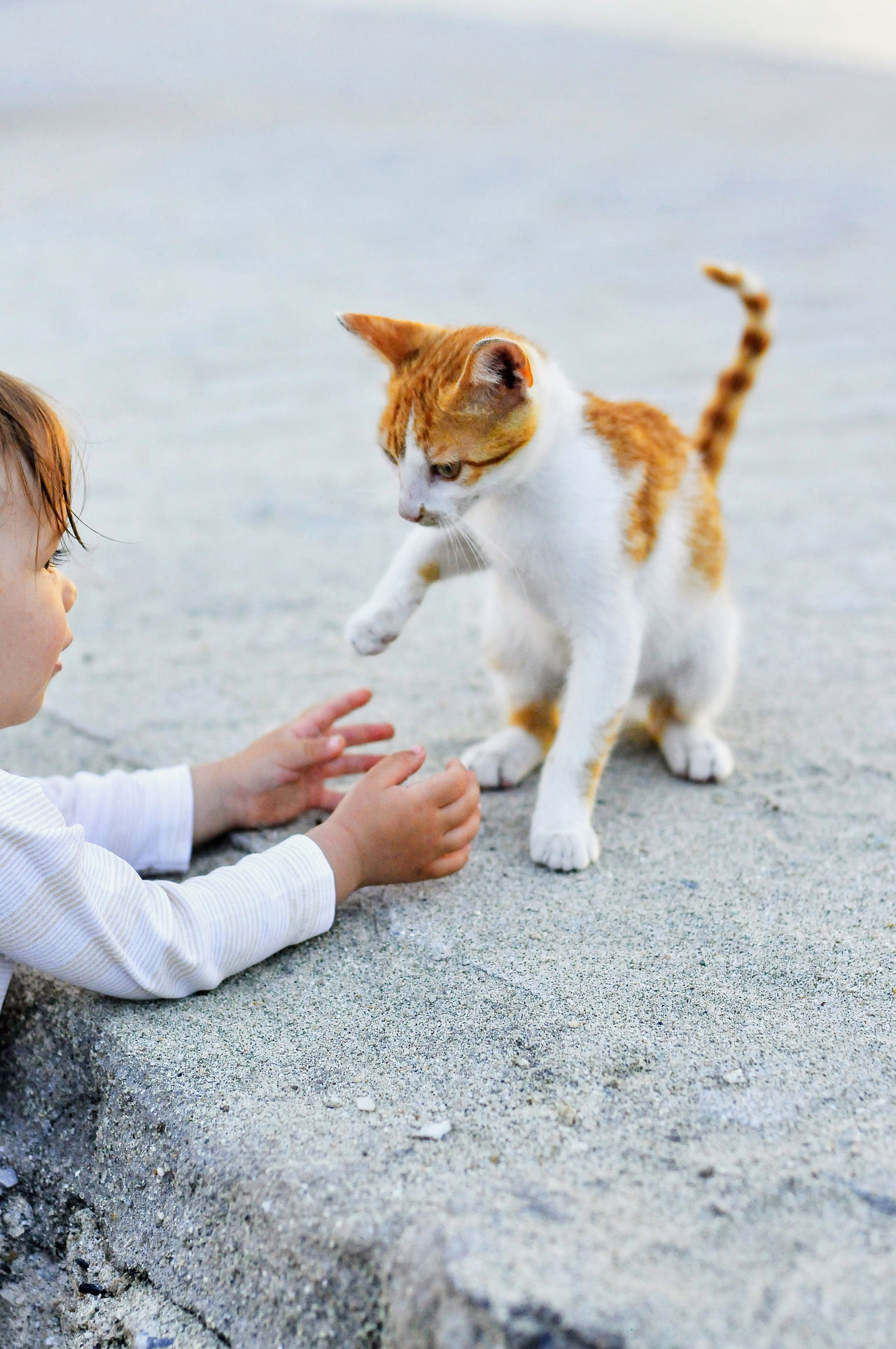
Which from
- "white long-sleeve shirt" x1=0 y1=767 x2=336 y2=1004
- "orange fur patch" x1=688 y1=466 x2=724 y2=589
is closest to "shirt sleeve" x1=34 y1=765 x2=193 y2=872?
"white long-sleeve shirt" x1=0 y1=767 x2=336 y2=1004

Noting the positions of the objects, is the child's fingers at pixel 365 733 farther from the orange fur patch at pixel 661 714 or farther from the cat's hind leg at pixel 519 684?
the orange fur patch at pixel 661 714

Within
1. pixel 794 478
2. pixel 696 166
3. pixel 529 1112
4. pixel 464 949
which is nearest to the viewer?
pixel 529 1112

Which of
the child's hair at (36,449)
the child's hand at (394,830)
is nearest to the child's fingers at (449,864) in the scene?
the child's hand at (394,830)

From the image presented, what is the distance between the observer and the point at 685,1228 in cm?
107

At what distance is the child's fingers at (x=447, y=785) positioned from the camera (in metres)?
1.61

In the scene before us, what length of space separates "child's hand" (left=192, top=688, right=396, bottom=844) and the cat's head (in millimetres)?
375

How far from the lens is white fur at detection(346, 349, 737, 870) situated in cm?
173

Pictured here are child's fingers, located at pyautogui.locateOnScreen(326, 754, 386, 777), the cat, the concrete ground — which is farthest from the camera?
child's fingers, located at pyautogui.locateOnScreen(326, 754, 386, 777)

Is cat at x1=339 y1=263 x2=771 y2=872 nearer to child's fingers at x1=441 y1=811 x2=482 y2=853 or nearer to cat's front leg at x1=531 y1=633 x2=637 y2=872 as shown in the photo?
cat's front leg at x1=531 y1=633 x2=637 y2=872

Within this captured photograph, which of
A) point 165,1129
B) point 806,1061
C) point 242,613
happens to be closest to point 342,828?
point 165,1129

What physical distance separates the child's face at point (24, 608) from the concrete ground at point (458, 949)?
0.67 ft

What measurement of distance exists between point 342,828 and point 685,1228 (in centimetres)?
68

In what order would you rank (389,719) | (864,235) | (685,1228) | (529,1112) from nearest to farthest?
(685,1228) → (529,1112) → (389,719) → (864,235)

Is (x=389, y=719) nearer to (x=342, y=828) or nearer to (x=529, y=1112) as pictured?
(x=342, y=828)
